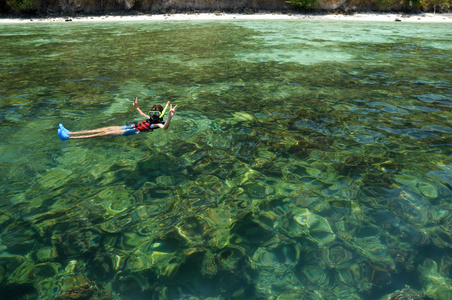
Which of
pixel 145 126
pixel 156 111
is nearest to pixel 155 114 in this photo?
pixel 156 111

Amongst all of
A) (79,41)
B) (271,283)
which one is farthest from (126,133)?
(79,41)

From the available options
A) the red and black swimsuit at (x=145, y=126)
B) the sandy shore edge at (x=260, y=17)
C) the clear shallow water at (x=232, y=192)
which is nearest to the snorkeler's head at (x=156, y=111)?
the red and black swimsuit at (x=145, y=126)

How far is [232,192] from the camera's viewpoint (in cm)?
436

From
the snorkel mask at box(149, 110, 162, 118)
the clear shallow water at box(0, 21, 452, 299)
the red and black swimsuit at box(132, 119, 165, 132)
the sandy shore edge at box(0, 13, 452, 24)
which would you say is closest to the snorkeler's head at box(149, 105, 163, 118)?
the snorkel mask at box(149, 110, 162, 118)

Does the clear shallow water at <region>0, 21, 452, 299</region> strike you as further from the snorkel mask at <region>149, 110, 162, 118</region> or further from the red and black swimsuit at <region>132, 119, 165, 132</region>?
the snorkel mask at <region>149, 110, 162, 118</region>

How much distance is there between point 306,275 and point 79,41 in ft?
67.5

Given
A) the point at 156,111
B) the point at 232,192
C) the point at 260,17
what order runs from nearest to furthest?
the point at 232,192
the point at 156,111
the point at 260,17

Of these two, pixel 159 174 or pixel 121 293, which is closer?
pixel 121 293

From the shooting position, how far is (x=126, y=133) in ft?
19.3

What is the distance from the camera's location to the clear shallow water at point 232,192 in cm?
303

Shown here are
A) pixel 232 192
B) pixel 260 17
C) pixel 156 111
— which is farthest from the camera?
pixel 260 17

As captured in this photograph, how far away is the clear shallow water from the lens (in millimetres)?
3029

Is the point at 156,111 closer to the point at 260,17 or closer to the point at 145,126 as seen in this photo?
the point at 145,126

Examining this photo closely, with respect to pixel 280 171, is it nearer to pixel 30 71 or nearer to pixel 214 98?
pixel 214 98
